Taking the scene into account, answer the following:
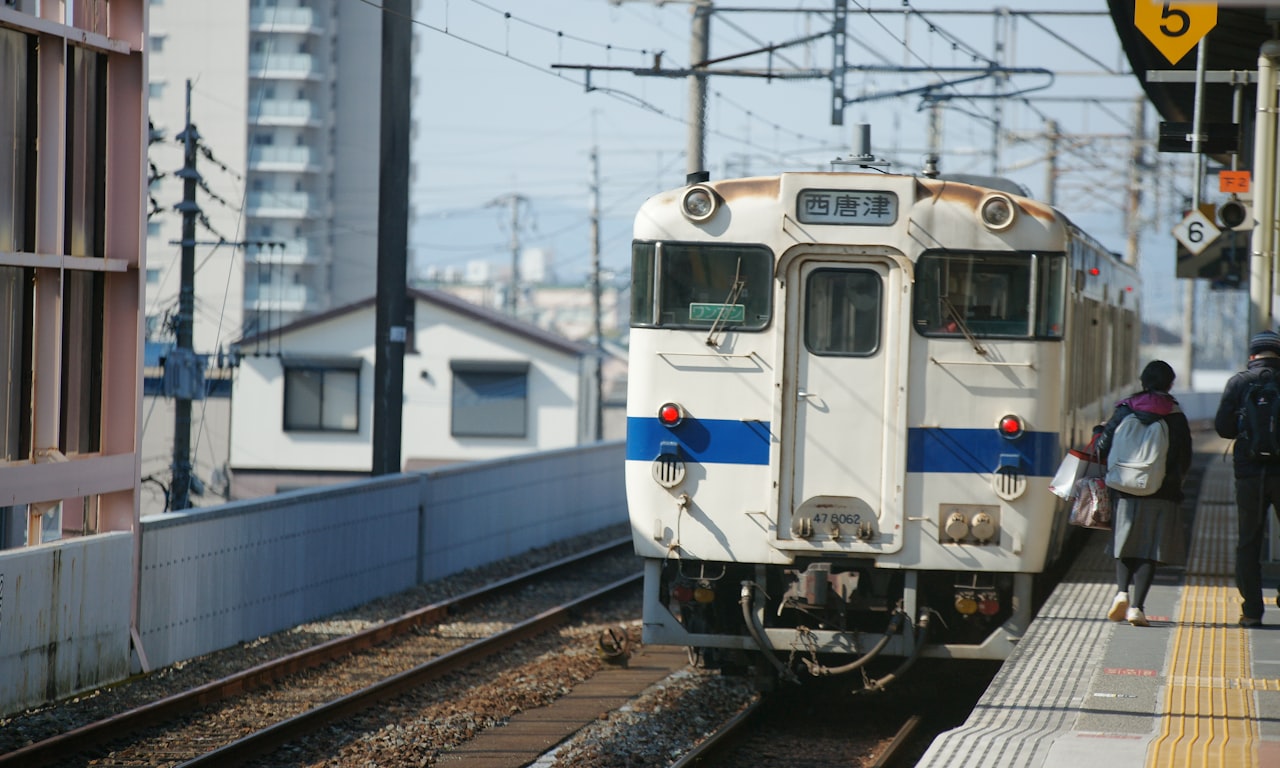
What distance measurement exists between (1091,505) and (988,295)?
4.18 feet

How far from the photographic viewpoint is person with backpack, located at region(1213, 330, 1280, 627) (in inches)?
300

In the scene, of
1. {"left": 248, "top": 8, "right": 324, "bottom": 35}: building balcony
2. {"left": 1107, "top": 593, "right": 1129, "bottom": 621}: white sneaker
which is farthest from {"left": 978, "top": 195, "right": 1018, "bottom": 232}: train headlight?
{"left": 248, "top": 8, "right": 324, "bottom": 35}: building balcony

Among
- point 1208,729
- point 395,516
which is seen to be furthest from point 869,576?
point 395,516

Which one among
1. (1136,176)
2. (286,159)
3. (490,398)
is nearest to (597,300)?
(490,398)

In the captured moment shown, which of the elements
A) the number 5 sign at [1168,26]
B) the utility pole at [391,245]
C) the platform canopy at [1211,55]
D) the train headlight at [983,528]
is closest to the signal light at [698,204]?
the train headlight at [983,528]

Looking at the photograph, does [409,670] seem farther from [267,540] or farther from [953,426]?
[953,426]

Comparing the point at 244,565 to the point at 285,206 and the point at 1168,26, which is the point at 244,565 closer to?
the point at 1168,26

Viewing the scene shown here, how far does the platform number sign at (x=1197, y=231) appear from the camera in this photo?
34.2ft

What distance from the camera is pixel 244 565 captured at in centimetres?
1052

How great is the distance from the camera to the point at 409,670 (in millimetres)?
9406

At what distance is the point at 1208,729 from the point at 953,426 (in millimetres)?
2523

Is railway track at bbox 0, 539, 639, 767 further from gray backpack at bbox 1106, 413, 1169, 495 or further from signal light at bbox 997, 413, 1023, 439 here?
gray backpack at bbox 1106, 413, 1169, 495

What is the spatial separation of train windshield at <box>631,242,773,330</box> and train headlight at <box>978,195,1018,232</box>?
123 centimetres

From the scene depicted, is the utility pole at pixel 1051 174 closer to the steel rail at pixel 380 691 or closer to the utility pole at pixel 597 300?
the utility pole at pixel 597 300
